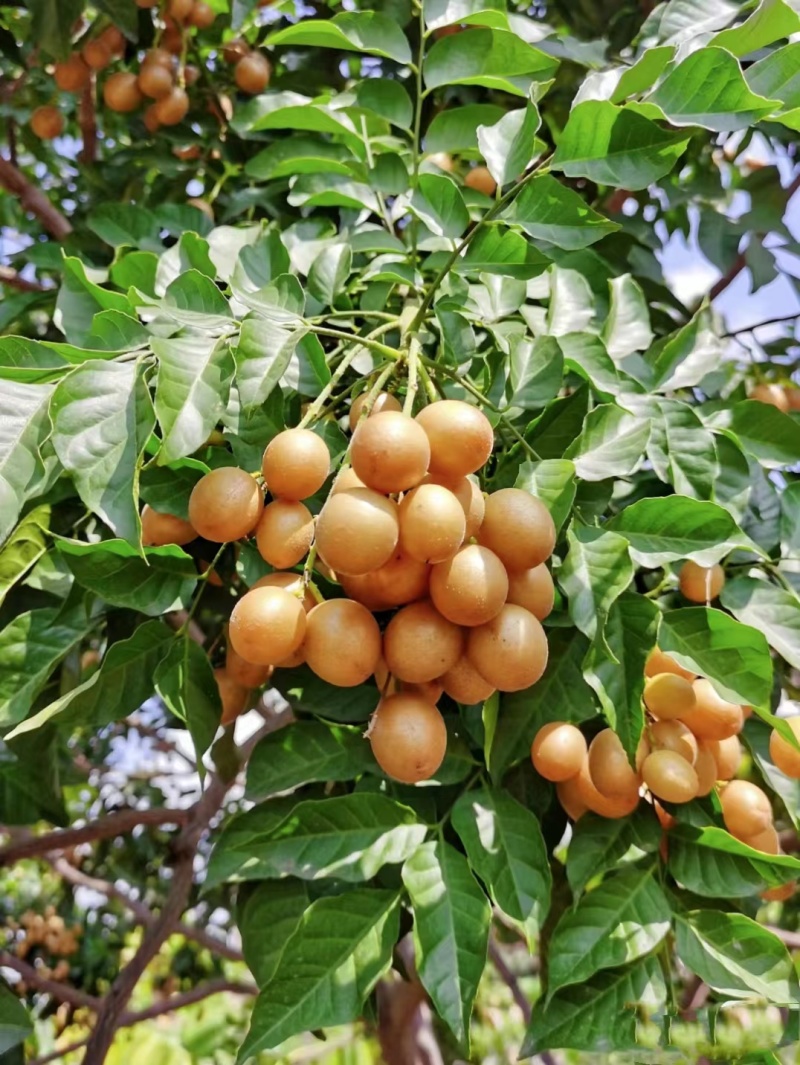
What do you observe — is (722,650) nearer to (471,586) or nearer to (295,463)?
(471,586)

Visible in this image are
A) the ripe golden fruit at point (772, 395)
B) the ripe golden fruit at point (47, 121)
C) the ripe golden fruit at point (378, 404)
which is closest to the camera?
the ripe golden fruit at point (378, 404)

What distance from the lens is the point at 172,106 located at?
120 cm

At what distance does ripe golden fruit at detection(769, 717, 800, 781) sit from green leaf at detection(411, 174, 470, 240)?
0.45 m

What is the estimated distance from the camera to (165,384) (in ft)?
1.77

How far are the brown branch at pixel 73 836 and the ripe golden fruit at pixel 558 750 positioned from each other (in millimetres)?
687

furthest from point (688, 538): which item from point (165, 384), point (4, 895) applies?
point (4, 895)

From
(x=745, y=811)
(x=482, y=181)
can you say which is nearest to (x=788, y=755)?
(x=745, y=811)

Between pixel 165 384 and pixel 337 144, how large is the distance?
550mm

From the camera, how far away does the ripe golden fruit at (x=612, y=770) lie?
0.66 m

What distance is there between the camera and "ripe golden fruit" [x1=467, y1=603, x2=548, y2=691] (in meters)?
0.55

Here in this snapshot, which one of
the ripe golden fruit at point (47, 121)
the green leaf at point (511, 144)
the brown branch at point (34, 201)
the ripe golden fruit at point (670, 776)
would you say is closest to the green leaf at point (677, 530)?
the ripe golden fruit at point (670, 776)

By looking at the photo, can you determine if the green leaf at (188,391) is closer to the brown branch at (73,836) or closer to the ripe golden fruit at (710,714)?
the ripe golden fruit at (710,714)

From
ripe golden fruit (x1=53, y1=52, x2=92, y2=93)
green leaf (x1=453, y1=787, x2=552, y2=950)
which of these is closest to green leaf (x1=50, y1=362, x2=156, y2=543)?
green leaf (x1=453, y1=787, x2=552, y2=950)

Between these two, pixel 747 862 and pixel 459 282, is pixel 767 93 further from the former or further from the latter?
pixel 747 862
